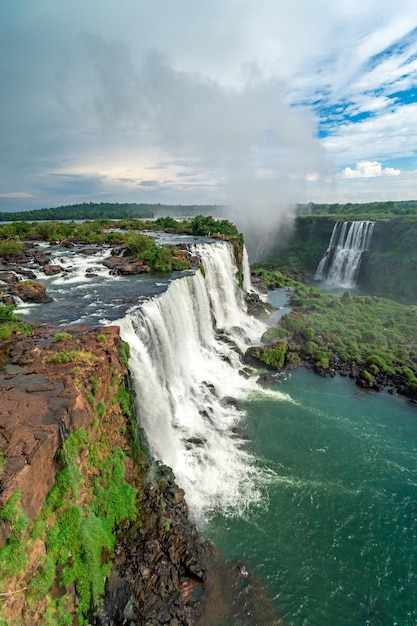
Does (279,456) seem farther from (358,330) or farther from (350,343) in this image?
(358,330)

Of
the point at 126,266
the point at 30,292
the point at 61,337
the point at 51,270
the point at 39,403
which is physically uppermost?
the point at 51,270

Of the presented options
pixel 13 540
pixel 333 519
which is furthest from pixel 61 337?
pixel 333 519

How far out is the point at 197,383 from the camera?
1812 centimetres

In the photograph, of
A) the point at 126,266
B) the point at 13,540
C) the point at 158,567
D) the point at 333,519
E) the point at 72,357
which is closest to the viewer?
the point at 13,540

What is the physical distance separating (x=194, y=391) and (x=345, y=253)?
38.0 metres

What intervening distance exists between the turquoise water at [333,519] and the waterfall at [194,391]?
919 mm

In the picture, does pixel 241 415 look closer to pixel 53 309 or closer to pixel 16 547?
pixel 53 309

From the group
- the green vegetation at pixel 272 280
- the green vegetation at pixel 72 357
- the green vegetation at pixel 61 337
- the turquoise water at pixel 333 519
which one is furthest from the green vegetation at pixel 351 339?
the green vegetation at pixel 72 357

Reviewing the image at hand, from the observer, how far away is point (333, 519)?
1160 cm

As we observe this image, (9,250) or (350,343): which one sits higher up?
(9,250)

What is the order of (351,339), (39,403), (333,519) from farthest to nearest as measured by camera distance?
(351,339) < (333,519) < (39,403)

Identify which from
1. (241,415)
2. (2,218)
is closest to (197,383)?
(241,415)

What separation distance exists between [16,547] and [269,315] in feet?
90.5

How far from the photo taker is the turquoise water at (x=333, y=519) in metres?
9.36
